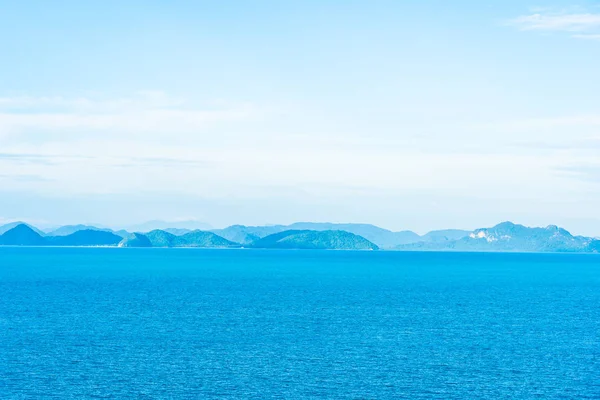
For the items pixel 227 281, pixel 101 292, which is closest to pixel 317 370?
A: pixel 101 292

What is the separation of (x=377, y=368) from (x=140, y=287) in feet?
324

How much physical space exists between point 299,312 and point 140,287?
59.1m

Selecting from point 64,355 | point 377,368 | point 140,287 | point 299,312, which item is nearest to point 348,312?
point 299,312

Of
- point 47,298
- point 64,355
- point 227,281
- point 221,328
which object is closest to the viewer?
point 64,355

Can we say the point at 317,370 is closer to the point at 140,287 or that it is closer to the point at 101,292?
the point at 101,292

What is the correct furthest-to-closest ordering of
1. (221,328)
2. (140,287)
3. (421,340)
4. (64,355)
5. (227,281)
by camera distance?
(227,281), (140,287), (221,328), (421,340), (64,355)

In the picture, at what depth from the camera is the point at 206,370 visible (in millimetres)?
65875

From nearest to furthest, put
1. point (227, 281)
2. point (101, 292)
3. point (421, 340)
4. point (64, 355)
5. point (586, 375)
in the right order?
point (586, 375)
point (64, 355)
point (421, 340)
point (101, 292)
point (227, 281)

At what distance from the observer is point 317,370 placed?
218ft

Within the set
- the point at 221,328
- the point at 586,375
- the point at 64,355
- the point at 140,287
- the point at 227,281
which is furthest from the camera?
the point at 227,281

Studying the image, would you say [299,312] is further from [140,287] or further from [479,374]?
[140,287]

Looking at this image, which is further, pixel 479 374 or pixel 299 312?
pixel 299 312

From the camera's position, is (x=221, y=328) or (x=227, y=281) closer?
(x=221, y=328)

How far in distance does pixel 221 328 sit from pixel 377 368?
2895cm
